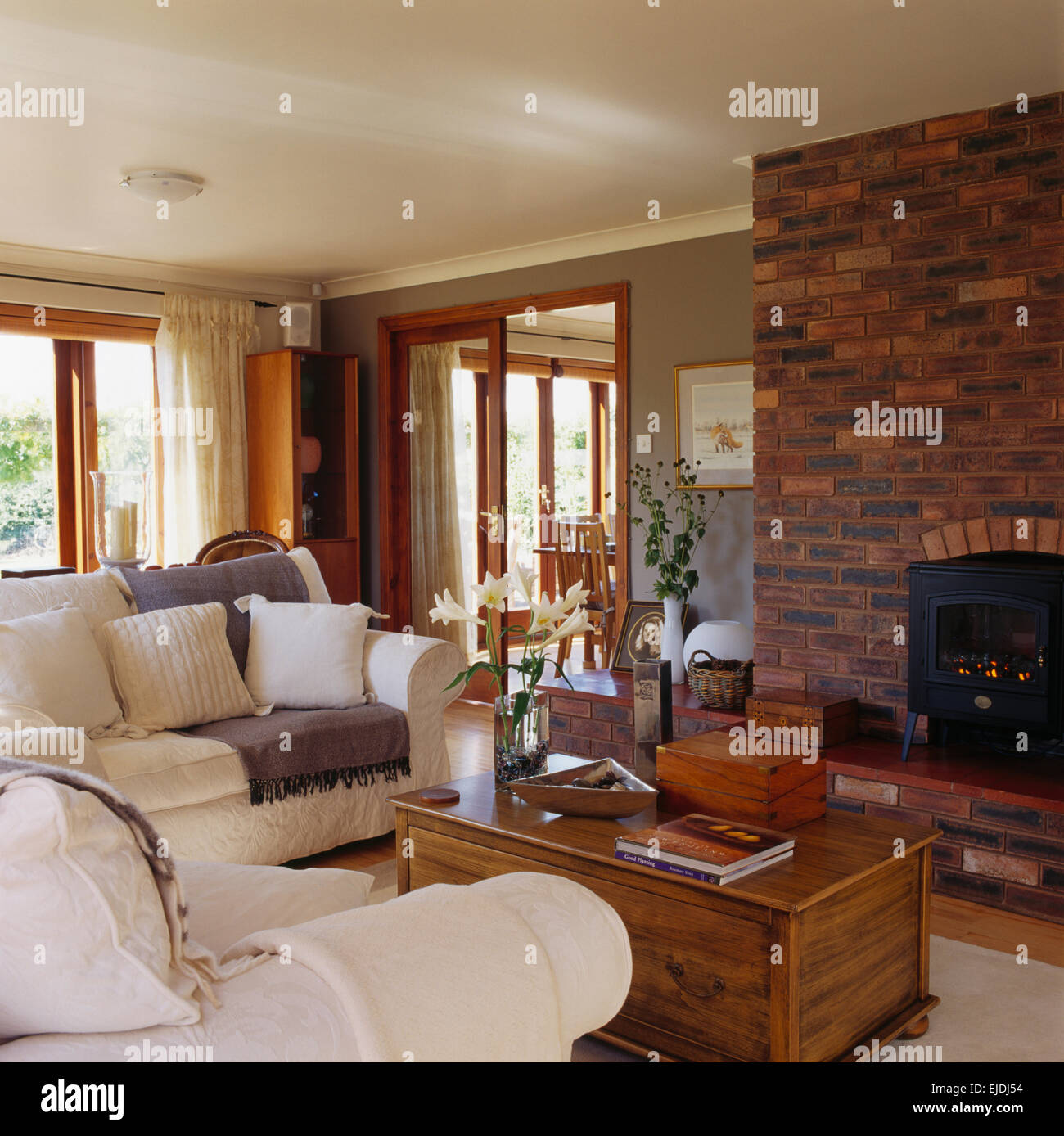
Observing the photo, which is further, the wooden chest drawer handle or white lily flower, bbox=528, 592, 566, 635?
white lily flower, bbox=528, 592, 566, 635

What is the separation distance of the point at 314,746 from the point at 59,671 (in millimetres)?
808

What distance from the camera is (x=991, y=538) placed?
3.53m

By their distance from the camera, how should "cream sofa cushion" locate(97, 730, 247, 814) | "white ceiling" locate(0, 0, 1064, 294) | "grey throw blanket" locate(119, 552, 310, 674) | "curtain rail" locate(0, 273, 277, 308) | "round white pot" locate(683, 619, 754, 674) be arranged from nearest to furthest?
1. "white ceiling" locate(0, 0, 1064, 294)
2. "cream sofa cushion" locate(97, 730, 247, 814)
3. "grey throw blanket" locate(119, 552, 310, 674)
4. "round white pot" locate(683, 619, 754, 674)
5. "curtain rail" locate(0, 273, 277, 308)

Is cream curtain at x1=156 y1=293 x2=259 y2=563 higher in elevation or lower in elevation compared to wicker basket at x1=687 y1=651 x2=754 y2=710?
higher

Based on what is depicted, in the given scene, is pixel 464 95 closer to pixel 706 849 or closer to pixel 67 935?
pixel 706 849

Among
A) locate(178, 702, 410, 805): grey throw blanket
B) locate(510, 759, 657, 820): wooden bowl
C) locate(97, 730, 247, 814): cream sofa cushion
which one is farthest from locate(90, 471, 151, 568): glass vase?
locate(510, 759, 657, 820): wooden bowl

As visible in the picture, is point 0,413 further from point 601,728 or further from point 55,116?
point 601,728

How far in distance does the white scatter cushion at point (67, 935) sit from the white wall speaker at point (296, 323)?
5.75 meters

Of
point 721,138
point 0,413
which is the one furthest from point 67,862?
point 0,413

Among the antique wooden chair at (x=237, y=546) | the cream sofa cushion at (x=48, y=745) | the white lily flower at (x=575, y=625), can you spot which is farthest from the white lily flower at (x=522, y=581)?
the antique wooden chair at (x=237, y=546)

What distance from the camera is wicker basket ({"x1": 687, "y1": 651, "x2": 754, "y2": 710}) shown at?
4.22 m

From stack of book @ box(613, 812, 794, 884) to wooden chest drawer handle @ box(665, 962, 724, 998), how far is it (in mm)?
200

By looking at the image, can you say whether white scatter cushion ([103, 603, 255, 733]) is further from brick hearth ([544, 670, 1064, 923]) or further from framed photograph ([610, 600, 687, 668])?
brick hearth ([544, 670, 1064, 923])

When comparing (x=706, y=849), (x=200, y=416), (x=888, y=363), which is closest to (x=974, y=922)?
(x=706, y=849)
